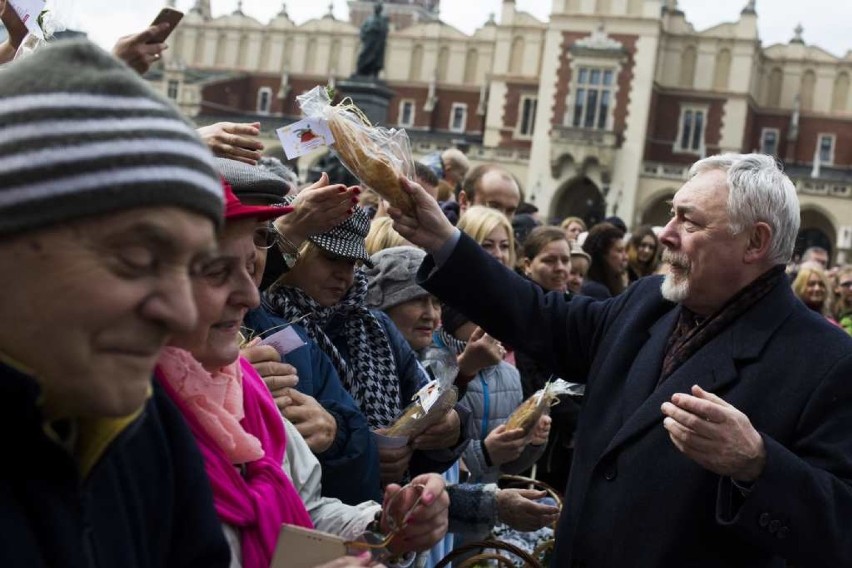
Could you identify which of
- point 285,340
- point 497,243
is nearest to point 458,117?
point 497,243

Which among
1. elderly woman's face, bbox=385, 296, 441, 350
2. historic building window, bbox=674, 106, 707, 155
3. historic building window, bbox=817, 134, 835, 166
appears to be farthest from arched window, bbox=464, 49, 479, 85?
elderly woman's face, bbox=385, 296, 441, 350

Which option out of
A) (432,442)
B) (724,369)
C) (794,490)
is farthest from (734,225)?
(432,442)

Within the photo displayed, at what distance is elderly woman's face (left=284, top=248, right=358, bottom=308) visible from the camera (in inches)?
129

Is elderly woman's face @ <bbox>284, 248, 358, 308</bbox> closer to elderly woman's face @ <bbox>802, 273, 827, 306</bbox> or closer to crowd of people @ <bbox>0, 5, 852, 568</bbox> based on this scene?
crowd of people @ <bbox>0, 5, 852, 568</bbox>

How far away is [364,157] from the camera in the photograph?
114 inches

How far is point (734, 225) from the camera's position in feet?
9.95

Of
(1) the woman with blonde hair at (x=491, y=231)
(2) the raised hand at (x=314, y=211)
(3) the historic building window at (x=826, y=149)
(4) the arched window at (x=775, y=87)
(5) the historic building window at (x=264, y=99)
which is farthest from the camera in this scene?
(5) the historic building window at (x=264, y=99)

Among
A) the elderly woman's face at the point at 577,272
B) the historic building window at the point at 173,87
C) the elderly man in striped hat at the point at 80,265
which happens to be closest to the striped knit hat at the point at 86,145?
the elderly man in striped hat at the point at 80,265

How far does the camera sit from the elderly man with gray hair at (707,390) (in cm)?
267

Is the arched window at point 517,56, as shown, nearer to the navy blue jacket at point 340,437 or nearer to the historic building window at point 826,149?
the historic building window at point 826,149

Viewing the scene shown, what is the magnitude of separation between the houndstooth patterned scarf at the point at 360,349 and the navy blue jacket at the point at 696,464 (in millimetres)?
263

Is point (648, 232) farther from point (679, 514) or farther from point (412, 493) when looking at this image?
point (412, 493)

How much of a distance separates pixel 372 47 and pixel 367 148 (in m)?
24.6

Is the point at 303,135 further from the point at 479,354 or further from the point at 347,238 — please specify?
the point at 479,354
